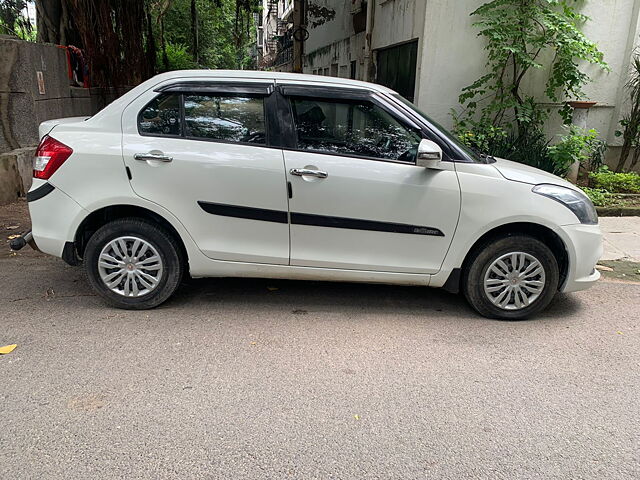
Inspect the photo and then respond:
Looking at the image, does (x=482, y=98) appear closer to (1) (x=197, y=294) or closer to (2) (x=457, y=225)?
(2) (x=457, y=225)

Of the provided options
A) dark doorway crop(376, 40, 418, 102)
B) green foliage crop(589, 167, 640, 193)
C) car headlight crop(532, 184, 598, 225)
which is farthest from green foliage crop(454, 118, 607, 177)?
car headlight crop(532, 184, 598, 225)

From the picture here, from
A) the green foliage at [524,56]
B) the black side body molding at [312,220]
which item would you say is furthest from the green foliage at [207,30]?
the black side body molding at [312,220]

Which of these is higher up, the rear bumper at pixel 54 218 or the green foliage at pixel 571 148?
the green foliage at pixel 571 148

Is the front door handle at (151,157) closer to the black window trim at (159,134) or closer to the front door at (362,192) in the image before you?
the black window trim at (159,134)

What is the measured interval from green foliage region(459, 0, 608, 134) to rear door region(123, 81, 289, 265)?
5.34 metres

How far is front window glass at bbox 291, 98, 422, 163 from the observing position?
3.94 m

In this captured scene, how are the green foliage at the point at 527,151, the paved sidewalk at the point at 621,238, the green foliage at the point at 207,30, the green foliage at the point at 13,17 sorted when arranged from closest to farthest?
the paved sidewalk at the point at 621,238 < the green foliage at the point at 527,151 < the green foliage at the point at 13,17 < the green foliage at the point at 207,30

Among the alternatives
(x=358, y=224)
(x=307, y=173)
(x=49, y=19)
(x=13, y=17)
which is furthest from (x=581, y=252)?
(x=13, y=17)

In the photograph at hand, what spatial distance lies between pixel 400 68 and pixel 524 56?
316cm

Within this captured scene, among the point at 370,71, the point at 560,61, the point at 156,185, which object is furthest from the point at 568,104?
the point at 156,185

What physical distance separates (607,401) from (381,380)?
1342mm

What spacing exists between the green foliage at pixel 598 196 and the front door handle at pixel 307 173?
5.54 metres

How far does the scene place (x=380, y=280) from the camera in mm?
4055

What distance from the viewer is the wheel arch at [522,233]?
399cm
